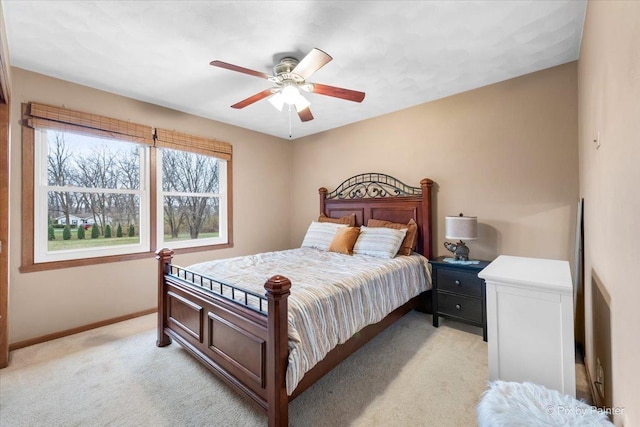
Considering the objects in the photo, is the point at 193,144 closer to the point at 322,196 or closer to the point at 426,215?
the point at 322,196

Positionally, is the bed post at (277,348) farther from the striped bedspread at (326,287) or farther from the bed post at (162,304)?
the bed post at (162,304)

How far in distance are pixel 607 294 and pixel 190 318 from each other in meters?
2.73

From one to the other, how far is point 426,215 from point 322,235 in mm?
1401

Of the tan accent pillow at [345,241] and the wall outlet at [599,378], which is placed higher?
the tan accent pillow at [345,241]

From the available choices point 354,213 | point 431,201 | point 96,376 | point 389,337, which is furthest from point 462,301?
point 96,376

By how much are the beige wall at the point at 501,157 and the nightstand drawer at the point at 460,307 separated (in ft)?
1.99

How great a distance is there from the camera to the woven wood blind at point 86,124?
8.57 ft

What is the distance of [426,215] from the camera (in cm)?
336

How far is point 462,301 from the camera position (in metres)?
2.81

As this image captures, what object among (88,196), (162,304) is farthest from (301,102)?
(88,196)

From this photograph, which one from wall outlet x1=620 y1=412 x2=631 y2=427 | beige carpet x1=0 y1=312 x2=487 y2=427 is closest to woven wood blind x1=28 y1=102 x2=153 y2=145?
beige carpet x1=0 y1=312 x2=487 y2=427

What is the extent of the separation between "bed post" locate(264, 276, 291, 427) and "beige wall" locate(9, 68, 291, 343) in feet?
8.65

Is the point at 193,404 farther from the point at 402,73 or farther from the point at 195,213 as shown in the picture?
the point at 402,73

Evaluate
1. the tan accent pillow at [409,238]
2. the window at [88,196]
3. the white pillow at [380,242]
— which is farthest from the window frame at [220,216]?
the tan accent pillow at [409,238]
